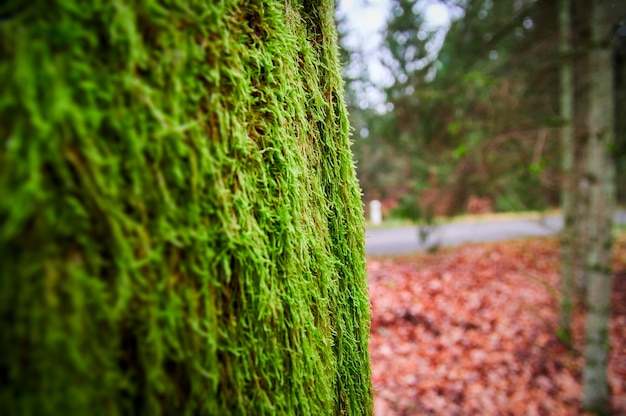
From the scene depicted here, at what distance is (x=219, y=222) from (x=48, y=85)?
29 cm

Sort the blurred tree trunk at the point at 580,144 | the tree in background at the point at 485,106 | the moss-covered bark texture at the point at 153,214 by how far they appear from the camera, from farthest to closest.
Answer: the tree in background at the point at 485,106 → the blurred tree trunk at the point at 580,144 → the moss-covered bark texture at the point at 153,214

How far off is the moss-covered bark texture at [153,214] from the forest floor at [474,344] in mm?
3450

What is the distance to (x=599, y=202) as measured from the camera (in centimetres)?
450

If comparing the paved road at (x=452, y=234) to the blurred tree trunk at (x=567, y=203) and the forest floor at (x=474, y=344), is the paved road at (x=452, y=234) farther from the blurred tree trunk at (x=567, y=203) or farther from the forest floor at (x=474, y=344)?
the blurred tree trunk at (x=567, y=203)

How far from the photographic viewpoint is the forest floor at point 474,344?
14.6ft

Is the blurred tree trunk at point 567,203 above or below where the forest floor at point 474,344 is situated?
above

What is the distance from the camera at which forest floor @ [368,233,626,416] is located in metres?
4.46

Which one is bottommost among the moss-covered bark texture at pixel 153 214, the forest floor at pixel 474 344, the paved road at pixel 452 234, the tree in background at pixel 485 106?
the forest floor at pixel 474 344

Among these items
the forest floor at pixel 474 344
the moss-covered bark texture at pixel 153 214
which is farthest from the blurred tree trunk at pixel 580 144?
the moss-covered bark texture at pixel 153 214

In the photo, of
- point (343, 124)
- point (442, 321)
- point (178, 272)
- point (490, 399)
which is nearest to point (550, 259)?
point (442, 321)

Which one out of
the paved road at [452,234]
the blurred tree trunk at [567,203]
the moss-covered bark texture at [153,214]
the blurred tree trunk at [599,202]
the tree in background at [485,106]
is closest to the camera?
the moss-covered bark texture at [153,214]

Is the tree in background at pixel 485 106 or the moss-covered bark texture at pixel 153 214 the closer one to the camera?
the moss-covered bark texture at pixel 153 214

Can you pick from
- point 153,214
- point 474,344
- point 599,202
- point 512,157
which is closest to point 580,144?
point 512,157

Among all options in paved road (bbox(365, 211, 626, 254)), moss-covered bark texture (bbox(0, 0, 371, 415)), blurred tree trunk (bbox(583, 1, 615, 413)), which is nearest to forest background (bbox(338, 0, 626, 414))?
blurred tree trunk (bbox(583, 1, 615, 413))
